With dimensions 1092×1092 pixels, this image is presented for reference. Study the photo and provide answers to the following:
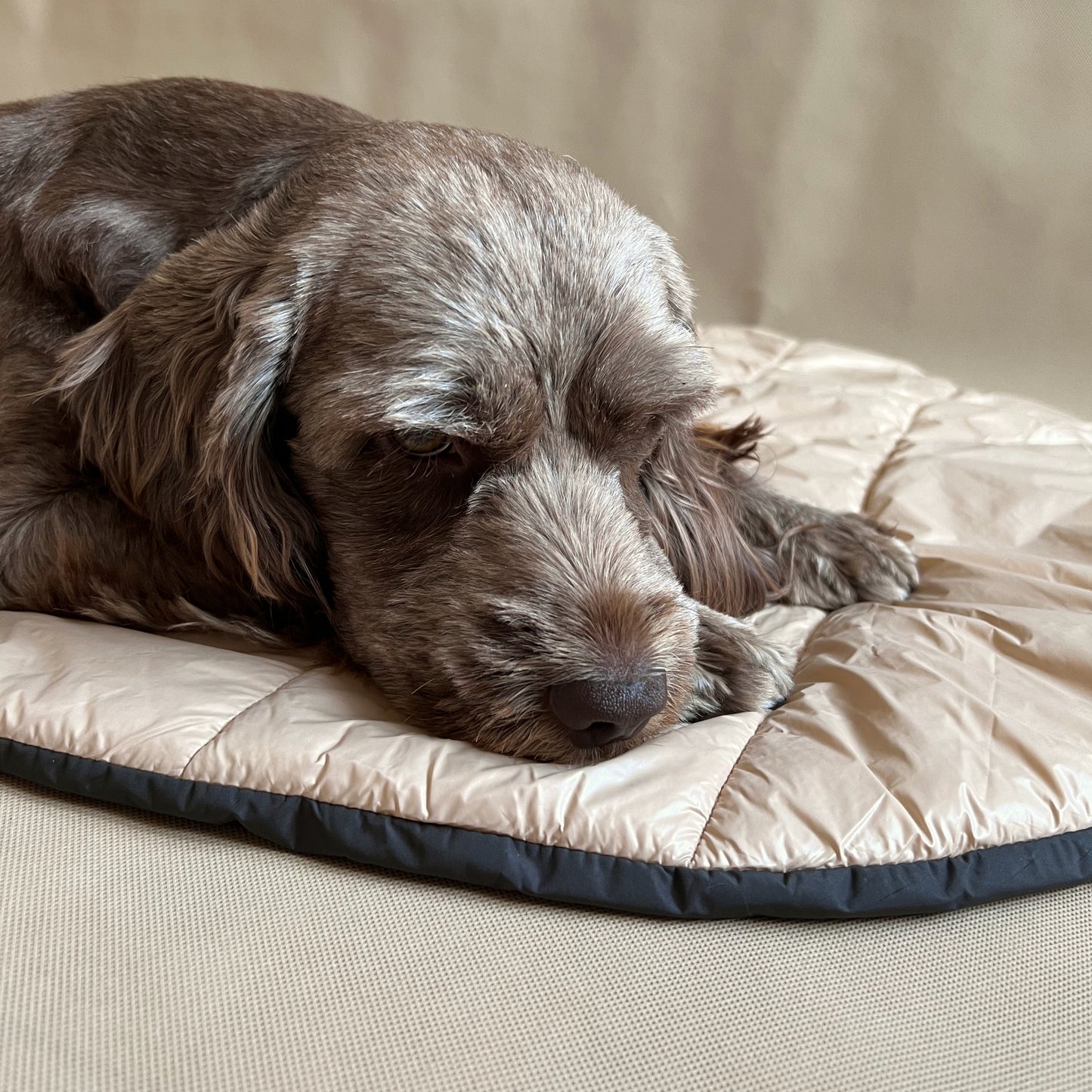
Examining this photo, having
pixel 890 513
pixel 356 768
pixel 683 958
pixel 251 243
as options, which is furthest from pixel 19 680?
pixel 890 513

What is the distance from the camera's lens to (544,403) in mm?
1962

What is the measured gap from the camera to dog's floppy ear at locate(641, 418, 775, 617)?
7.86 ft

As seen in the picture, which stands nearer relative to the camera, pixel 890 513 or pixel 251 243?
pixel 251 243

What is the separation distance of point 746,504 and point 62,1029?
74.6 inches

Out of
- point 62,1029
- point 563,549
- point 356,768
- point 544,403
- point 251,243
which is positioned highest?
point 251,243

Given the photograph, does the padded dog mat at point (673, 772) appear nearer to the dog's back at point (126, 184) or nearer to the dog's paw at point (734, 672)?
the dog's paw at point (734, 672)

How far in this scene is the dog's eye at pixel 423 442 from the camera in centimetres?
190

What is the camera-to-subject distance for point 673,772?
Answer: 181cm

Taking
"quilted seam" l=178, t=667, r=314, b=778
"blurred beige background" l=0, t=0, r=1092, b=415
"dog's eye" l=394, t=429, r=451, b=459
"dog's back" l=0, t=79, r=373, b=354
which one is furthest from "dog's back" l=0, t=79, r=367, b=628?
"blurred beige background" l=0, t=0, r=1092, b=415

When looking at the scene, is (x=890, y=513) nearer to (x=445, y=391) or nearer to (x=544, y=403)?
(x=544, y=403)

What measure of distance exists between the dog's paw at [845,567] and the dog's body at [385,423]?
214 mm

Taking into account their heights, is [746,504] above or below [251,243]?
below

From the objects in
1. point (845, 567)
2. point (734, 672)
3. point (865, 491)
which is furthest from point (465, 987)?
point (865, 491)

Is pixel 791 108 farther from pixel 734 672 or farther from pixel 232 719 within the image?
pixel 232 719
